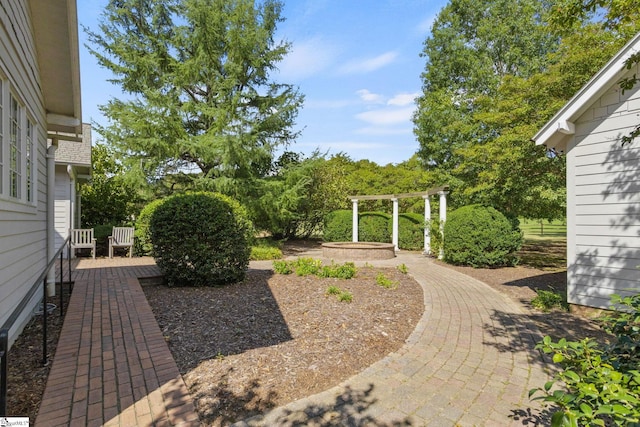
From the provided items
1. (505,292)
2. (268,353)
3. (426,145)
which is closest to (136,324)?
(268,353)

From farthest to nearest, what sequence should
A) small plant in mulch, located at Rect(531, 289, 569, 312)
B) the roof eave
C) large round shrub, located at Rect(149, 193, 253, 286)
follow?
1. large round shrub, located at Rect(149, 193, 253, 286)
2. small plant in mulch, located at Rect(531, 289, 569, 312)
3. the roof eave

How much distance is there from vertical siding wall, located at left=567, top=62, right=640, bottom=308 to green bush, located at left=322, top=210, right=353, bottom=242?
11.8 m

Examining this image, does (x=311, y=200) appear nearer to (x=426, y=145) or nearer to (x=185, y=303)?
(x=426, y=145)

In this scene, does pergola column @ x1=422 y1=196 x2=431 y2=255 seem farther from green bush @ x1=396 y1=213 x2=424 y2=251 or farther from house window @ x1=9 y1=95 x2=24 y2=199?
house window @ x1=9 y1=95 x2=24 y2=199

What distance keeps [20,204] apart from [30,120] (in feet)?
5.43

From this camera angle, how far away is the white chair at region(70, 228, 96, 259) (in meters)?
10.7

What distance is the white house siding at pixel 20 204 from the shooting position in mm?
3352

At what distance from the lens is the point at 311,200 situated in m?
17.7

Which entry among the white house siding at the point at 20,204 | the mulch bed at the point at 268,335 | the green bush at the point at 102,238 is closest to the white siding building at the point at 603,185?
the mulch bed at the point at 268,335

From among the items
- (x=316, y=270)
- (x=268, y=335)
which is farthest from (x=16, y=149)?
(x=316, y=270)

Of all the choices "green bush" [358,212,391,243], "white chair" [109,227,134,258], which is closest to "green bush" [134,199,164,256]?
"white chair" [109,227,134,258]

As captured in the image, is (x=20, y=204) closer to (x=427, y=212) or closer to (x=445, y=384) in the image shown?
(x=445, y=384)

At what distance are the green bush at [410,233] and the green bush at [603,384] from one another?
13.8 meters

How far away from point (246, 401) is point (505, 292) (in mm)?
6215
